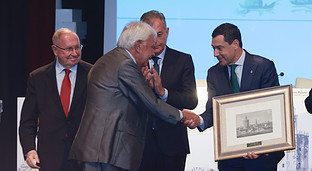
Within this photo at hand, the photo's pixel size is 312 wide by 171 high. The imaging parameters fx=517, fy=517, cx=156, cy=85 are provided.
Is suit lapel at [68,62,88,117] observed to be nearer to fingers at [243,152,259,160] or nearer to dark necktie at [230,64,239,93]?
dark necktie at [230,64,239,93]

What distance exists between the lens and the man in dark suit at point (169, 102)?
10.5ft

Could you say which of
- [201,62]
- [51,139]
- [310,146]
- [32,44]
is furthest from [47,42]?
[310,146]

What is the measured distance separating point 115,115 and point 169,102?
53 centimetres

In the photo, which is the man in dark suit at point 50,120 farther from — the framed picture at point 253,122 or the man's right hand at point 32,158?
the framed picture at point 253,122

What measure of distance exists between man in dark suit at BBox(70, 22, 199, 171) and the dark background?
2832 millimetres

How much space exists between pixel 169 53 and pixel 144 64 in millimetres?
376

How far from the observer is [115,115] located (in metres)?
2.79

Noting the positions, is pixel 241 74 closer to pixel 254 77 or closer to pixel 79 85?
pixel 254 77

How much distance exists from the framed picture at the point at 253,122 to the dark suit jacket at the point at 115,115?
538mm

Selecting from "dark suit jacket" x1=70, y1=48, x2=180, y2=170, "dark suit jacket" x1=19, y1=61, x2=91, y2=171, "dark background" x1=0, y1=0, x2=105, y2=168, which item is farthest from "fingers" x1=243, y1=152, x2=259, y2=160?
"dark background" x1=0, y1=0, x2=105, y2=168

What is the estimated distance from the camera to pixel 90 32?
237 inches

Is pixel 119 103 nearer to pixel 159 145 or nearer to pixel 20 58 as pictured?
pixel 159 145

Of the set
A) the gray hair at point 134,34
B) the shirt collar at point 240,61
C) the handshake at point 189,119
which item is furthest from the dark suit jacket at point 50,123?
the shirt collar at point 240,61

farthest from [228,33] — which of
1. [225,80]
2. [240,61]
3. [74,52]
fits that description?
[74,52]
